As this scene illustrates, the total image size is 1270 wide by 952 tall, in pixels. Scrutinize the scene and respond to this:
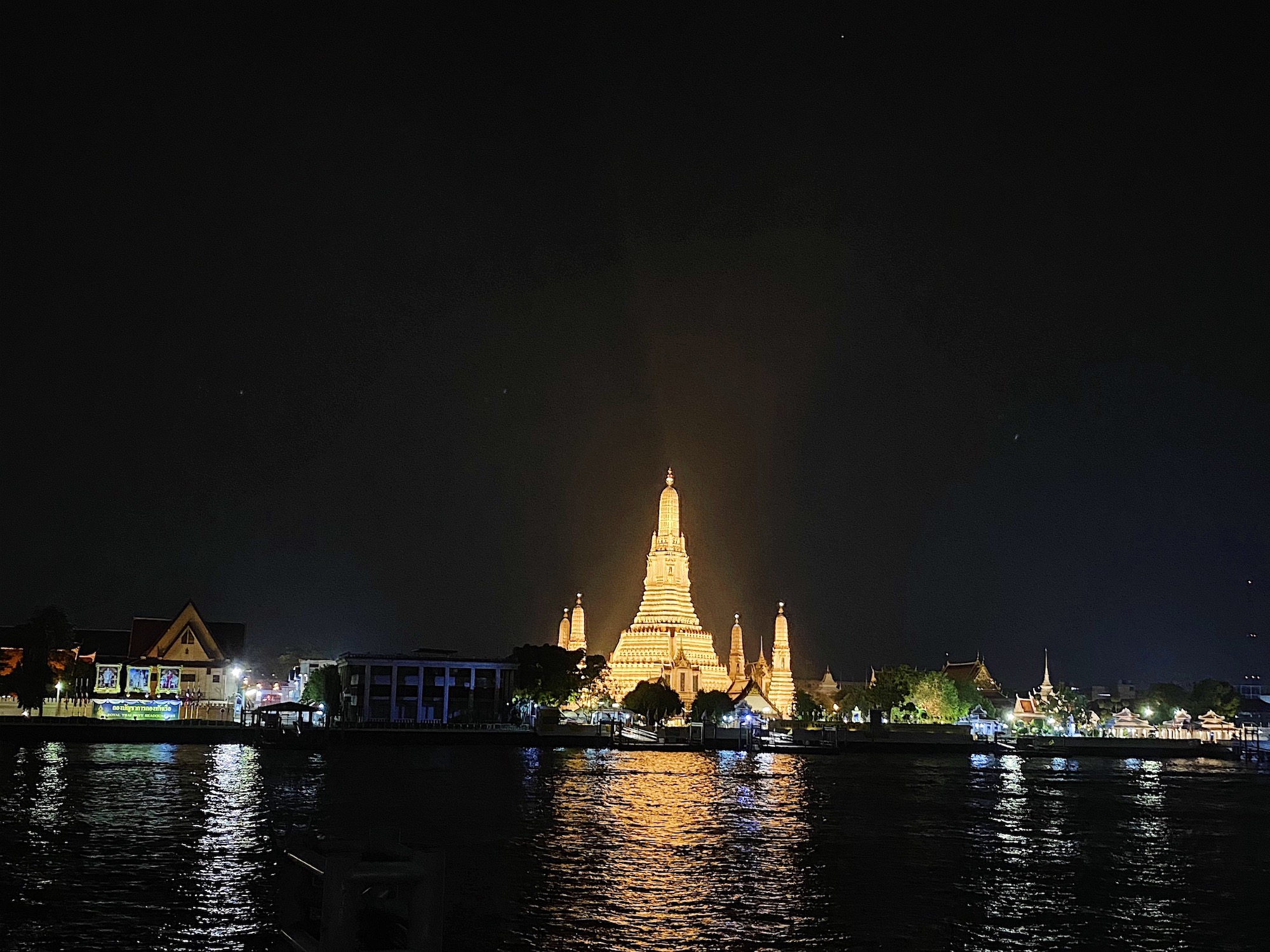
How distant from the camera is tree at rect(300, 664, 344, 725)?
115m

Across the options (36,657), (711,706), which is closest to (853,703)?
(711,706)

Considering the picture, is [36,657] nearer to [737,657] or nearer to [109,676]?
[109,676]

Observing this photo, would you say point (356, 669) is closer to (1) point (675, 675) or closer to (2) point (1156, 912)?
(1) point (675, 675)

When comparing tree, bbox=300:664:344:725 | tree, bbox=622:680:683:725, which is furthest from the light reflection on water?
tree, bbox=622:680:683:725

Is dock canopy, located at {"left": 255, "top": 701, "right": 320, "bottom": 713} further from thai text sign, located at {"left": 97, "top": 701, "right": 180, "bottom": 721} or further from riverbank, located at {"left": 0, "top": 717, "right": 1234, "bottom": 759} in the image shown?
thai text sign, located at {"left": 97, "top": 701, "right": 180, "bottom": 721}

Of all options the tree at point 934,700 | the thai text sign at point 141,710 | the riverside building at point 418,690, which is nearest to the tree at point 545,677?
the riverside building at point 418,690

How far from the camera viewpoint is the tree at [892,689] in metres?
138

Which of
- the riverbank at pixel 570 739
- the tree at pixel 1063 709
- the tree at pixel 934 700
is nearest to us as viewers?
the riverbank at pixel 570 739

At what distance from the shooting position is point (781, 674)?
180 meters

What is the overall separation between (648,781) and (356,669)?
63.8 meters

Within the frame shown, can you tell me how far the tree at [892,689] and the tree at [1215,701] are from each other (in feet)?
146

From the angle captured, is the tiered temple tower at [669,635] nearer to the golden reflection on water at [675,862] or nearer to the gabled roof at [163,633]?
the gabled roof at [163,633]

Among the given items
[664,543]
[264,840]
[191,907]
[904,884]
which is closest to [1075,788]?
[904,884]

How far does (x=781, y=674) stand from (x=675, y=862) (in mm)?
151557
